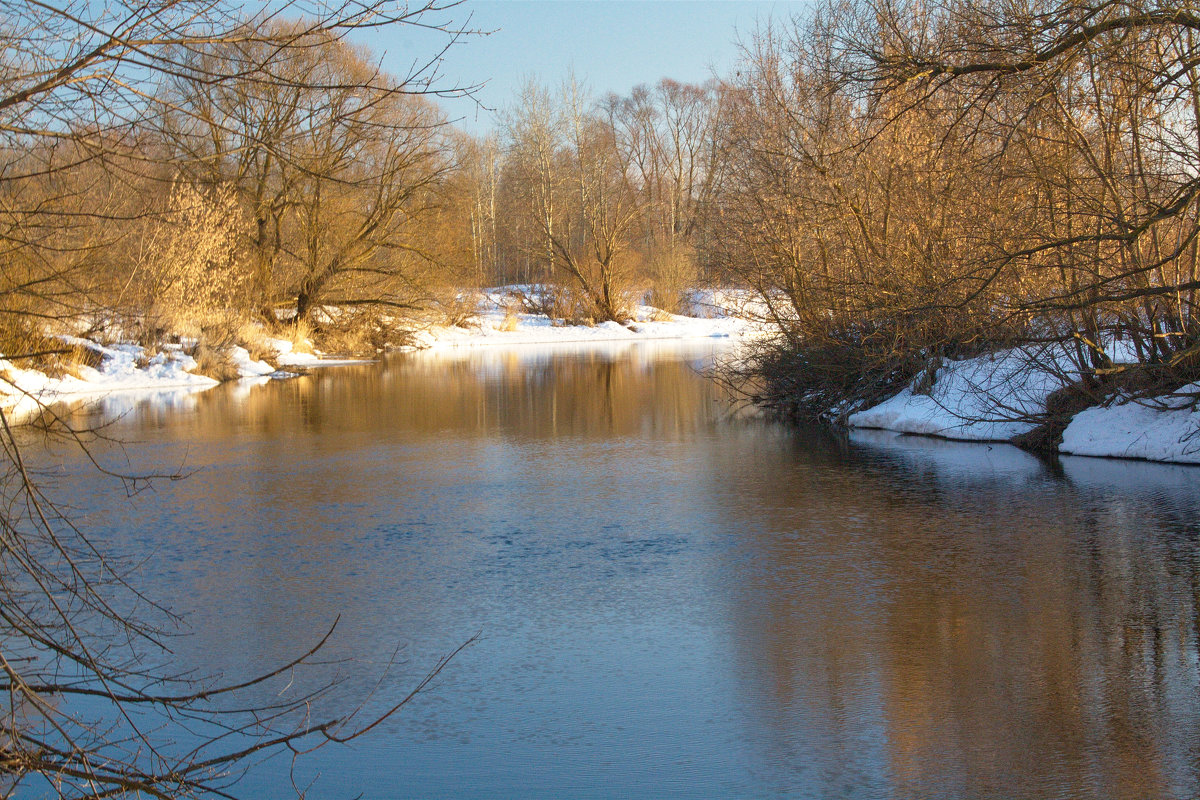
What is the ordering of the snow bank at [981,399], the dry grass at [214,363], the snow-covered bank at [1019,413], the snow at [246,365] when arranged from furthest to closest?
1. the snow at [246,365]
2. the dry grass at [214,363]
3. the snow bank at [981,399]
4. the snow-covered bank at [1019,413]

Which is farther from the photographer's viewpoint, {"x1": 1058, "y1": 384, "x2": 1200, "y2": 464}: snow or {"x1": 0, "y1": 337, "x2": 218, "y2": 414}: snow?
{"x1": 0, "y1": 337, "x2": 218, "y2": 414}: snow

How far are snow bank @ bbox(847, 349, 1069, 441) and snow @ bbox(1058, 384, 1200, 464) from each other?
63 cm

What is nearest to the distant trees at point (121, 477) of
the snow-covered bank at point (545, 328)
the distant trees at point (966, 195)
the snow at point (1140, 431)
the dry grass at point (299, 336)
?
the distant trees at point (966, 195)

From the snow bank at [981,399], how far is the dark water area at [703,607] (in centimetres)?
63

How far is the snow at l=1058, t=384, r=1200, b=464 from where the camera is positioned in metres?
10.7

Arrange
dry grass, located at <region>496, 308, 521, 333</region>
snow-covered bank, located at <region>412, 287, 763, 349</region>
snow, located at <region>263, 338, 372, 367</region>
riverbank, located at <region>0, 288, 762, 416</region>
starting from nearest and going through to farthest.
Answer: riverbank, located at <region>0, 288, 762, 416</region>, snow, located at <region>263, 338, 372, 367</region>, snow-covered bank, located at <region>412, 287, 763, 349</region>, dry grass, located at <region>496, 308, 521, 333</region>

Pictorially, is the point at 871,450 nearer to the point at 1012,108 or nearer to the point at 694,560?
the point at 1012,108

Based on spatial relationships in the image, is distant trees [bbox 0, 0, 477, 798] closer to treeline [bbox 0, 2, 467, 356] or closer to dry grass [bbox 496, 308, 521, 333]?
treeline [bbox 0, 2, 467, 356]

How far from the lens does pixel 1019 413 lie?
12.8 meters

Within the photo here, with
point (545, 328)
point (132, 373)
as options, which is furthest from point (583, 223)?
point (132, 373)

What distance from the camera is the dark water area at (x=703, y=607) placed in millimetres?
4238

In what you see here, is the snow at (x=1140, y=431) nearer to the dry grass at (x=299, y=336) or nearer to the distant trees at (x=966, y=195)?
the distant trees at (x=966, y=195)

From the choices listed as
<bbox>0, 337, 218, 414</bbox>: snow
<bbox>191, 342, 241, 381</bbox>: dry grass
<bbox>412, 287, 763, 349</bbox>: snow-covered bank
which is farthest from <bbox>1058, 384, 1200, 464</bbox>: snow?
<bbox>412, 287, 763, 349</bbox>: snow-covered bank

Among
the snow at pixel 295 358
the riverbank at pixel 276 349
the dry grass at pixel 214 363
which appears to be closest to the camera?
the riverbank at pixel 276 349
